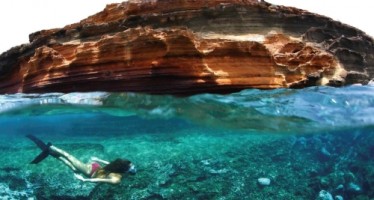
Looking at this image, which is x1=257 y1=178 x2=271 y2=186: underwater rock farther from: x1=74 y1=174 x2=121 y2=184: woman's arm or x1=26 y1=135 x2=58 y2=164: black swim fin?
x1=26 y1=135 x2=58 y2=164: black swim fin

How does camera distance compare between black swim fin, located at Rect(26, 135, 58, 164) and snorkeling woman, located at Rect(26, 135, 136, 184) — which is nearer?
snorkeling woman, located at Rect(26, 135, 136, 184)

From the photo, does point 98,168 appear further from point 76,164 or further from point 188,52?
point 188,52

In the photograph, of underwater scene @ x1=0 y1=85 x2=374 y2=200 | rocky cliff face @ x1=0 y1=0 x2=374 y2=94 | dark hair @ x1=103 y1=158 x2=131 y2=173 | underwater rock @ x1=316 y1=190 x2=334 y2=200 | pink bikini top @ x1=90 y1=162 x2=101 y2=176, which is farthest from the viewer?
underwater rock @ x1=316 y1=190 x2=334 y2=200

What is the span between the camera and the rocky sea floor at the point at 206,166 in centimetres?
935

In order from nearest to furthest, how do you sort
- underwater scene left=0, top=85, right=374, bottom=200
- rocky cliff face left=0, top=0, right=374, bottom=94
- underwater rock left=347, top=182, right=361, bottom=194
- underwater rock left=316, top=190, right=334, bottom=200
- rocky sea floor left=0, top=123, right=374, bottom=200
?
rocky cliff face left=0, top=0, right=374, bottom=94, underwater scene left=0, top=85, right=374, bottom=200, rocky sea floor left=0, top=123, right=374, bottom=200, underwater rock left=316, top=190, right=334, bottom=200, underwater rock left=347, top=182, right=361, bottom=194

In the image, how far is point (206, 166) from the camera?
9516mm

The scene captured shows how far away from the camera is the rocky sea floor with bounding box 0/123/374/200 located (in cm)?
935

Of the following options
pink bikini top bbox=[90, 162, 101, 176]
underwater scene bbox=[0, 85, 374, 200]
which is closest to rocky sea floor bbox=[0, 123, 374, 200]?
underwater scene bbox=[0, 85, 374, 200]

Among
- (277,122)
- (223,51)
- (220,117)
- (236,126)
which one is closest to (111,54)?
(223,51)

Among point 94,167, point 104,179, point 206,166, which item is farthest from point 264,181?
point 94,167

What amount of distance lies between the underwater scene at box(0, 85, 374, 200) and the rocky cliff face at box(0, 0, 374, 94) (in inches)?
12.7

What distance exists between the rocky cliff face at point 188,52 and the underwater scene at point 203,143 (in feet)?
1.06

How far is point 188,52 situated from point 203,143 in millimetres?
3238

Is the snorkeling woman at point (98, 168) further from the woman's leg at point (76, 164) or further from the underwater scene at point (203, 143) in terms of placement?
the underwater scene at point (203, 143)
